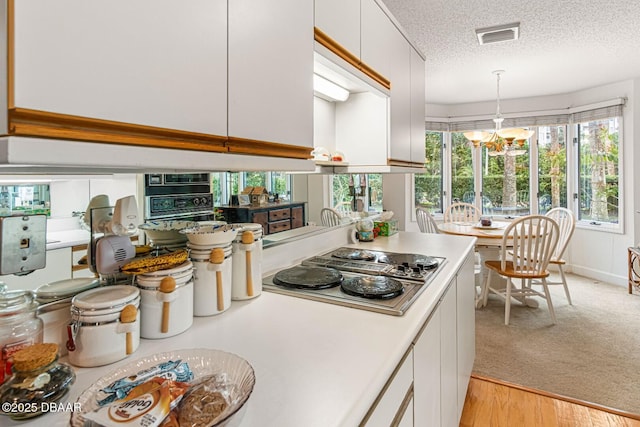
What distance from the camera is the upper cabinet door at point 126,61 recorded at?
1.78ft

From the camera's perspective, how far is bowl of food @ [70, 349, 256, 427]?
0.58 m

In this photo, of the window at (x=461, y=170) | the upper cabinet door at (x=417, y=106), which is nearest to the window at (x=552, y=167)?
the window at (x=461, y=170)

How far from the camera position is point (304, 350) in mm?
862

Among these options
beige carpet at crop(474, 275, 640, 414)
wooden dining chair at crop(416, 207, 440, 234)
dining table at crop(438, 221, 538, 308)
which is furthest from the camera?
wooden dining chair at crop(416, 207, 440, 234)

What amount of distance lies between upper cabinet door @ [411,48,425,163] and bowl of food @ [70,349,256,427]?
2060 mm

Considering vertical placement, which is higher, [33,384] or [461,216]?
[461,216]

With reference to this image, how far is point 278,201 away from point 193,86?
3.10 feet

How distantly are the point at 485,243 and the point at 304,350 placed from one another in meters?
3.08

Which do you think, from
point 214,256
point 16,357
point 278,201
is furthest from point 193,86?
point 278,201

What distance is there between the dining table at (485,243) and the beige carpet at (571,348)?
147 mm

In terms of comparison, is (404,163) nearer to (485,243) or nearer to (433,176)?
(485,243)

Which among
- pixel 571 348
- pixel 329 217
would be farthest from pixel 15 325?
pixel 571 348

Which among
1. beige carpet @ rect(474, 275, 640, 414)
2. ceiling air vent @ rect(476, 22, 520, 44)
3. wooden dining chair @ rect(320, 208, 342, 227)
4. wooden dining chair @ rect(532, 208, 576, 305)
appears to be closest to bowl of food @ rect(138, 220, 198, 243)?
wooden dining chair @ rect(320, 208, 342, 227)

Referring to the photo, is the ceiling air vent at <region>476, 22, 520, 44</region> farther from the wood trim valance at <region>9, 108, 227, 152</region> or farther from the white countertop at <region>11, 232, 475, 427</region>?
the wood trim valance at <region>9, 108, 227, 152</region>
